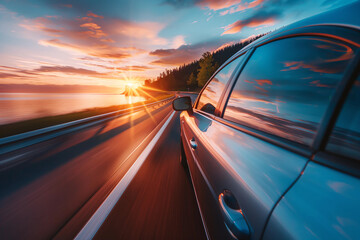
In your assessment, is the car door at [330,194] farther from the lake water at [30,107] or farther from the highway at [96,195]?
the lake water at [30,107]

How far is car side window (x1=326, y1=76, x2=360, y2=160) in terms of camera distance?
61 cm

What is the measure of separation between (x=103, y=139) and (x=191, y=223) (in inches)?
164

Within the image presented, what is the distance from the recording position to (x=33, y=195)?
227cm

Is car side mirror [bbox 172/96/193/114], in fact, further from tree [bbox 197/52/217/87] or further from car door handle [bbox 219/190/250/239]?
tree [bbox 197/52/217/87]

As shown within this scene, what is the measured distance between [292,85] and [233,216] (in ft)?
2.69

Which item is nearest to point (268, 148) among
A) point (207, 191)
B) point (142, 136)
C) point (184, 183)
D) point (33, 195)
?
point (207, 191)

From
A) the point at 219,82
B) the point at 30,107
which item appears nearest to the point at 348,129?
the point at 219,82

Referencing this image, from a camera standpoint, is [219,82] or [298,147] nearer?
[298,147]

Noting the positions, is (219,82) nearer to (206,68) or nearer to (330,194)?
(330,194)

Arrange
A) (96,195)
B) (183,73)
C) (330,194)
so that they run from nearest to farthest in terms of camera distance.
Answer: (330,194)
(96,195)
(183,73)

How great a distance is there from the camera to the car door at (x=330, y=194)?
0.45m

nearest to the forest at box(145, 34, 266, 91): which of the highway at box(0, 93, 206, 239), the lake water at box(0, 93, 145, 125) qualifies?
the lake water at box(0, 93, 145, 125)

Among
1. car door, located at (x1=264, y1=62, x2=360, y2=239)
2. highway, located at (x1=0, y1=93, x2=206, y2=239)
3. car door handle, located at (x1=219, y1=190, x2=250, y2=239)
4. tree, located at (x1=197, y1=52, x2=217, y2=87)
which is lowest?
highway, located at (x1=0, y1=93, x2=206, y2=239)

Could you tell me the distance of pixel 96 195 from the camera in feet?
7.53
